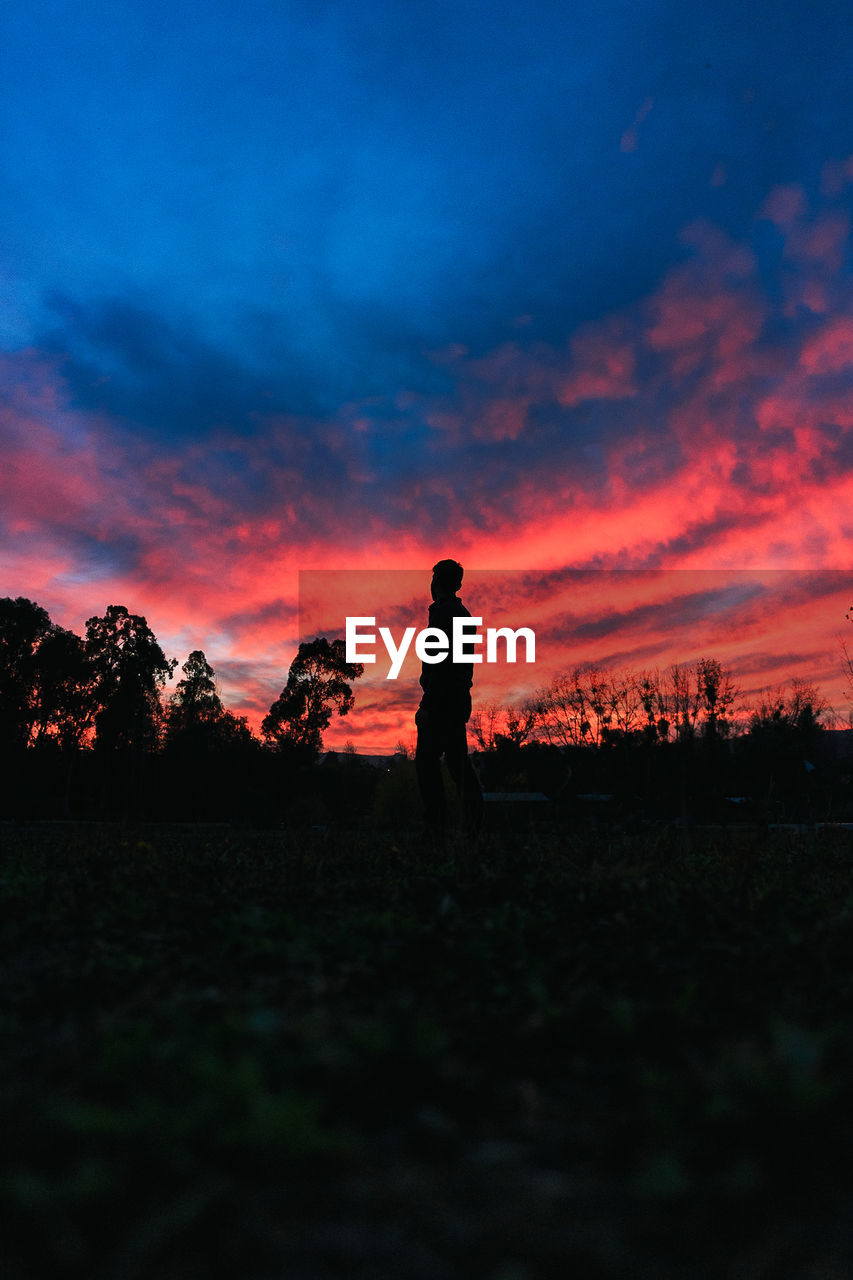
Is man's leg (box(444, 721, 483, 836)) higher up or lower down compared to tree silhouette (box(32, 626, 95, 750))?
lower down

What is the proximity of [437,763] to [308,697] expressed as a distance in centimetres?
3646

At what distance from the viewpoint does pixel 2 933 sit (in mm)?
3193

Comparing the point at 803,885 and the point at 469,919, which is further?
the point at 803,885

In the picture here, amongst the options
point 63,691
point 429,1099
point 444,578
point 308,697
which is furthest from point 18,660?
point 429,1099

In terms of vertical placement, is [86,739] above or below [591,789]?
above

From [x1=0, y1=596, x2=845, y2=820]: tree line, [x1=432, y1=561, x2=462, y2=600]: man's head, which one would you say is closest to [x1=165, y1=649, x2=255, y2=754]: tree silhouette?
[x1=0, y1=596, x2=845, y2=820]: tree line

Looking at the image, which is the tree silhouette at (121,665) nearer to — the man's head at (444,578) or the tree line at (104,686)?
the tree line at (104,686)

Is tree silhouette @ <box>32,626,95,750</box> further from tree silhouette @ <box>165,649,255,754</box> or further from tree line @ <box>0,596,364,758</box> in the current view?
tree silhouette @ <box>165,649,255,754</box>

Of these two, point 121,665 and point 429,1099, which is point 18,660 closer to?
point 121,665

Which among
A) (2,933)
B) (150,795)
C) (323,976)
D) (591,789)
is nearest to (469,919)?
(323,976)

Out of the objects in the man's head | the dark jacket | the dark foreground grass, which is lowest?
the dark foreground grass

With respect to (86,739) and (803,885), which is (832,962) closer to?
(803,885)

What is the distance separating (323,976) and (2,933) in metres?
1.57

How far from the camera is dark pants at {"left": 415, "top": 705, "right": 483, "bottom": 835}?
23.4 feet
